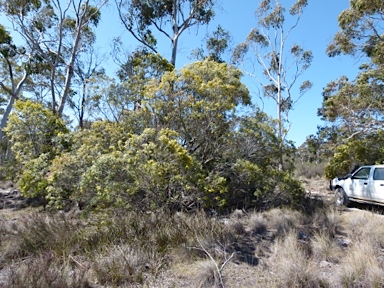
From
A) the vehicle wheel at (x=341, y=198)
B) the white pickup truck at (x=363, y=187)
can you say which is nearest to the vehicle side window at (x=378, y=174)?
the white pickup truck at (x=363, y=187)

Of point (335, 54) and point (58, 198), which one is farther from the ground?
point (335, 54)

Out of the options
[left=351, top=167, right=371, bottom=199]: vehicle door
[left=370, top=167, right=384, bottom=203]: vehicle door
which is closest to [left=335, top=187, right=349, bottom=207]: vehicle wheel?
[left=351, top=167, right=371, bottom=199]: vehicle door

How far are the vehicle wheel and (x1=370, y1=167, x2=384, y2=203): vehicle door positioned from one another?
141 cm

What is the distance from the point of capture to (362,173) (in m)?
9.26

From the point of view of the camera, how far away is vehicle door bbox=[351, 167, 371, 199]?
8.79 metres

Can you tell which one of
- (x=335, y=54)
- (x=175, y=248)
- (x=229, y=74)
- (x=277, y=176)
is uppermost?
(x=335, y=54)

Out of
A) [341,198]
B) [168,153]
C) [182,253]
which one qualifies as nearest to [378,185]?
[341,198]

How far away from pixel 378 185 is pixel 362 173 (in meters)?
1.02

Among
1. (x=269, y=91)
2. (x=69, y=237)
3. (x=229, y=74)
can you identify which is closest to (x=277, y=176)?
(x=229, y=74)

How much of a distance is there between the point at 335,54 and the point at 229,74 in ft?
28.9

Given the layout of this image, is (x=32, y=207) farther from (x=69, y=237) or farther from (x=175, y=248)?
(x=175, y=248)

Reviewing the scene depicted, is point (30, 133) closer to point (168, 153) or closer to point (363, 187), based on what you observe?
point (168, 153)

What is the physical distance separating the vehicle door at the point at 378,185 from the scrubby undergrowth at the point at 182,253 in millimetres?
2165

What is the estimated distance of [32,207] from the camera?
996cm
